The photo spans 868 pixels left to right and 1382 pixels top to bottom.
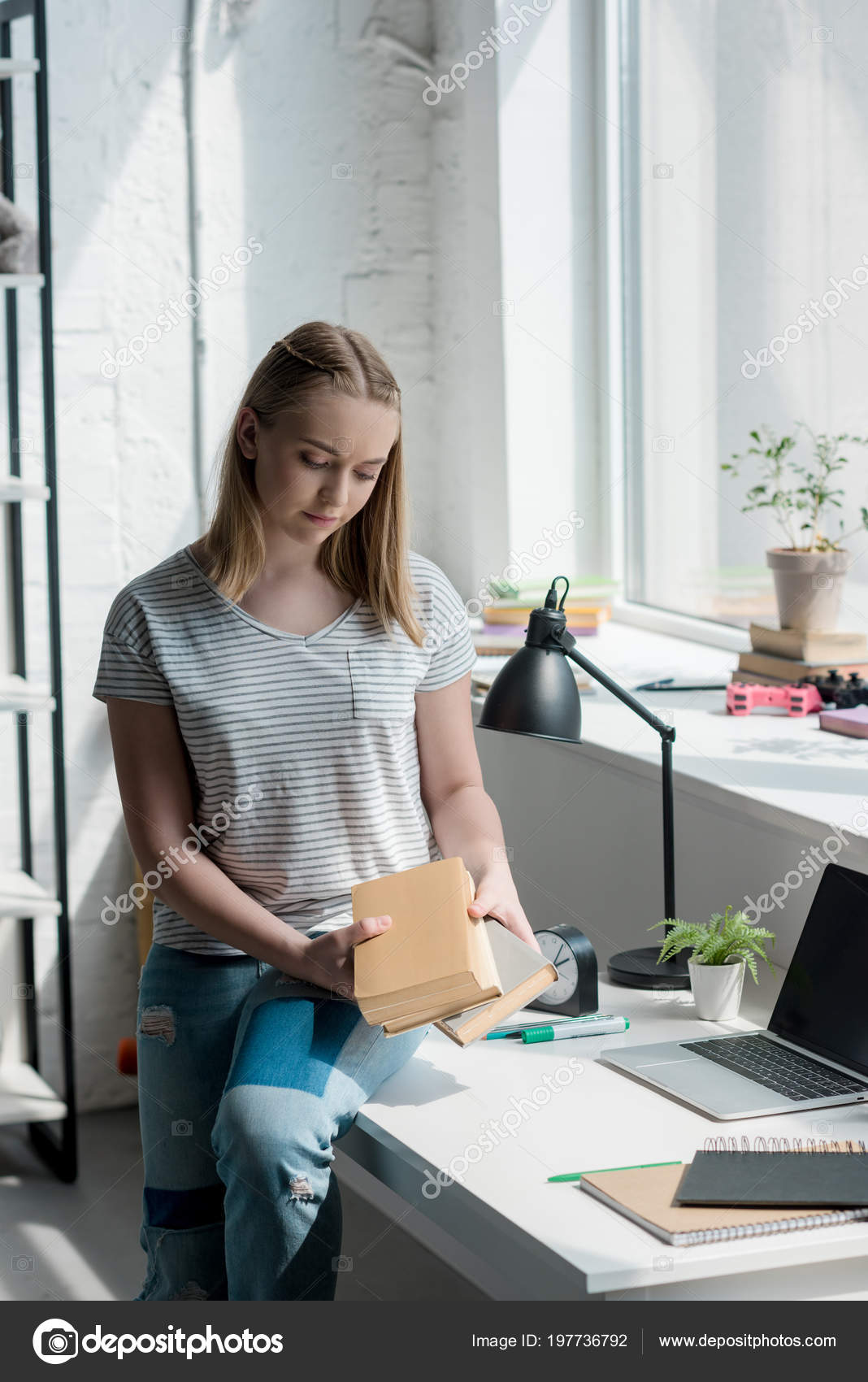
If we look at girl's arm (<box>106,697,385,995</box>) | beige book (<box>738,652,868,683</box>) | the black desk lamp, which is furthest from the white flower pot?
beige book (<box>738,652,868,683</box>)

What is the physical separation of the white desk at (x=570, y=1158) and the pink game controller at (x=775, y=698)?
624 millimetres

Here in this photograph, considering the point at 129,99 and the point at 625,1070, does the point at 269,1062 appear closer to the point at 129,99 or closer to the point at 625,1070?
the point at 625,1070

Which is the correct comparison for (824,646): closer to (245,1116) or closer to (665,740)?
(665,740)

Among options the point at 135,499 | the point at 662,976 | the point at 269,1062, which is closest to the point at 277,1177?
the point at 269,1062

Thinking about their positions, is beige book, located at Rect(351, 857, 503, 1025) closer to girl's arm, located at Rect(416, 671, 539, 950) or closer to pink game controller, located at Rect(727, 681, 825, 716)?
girl's arm, located at Rect(416, 671, 539, 950)

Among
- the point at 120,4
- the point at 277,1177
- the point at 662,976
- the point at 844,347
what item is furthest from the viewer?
the point at 120,4

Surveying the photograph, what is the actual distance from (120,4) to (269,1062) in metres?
2.27

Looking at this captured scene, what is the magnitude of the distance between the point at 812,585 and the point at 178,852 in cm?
114

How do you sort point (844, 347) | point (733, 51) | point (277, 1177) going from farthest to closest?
point (733, 51) → point (844, 347) → point (277, 1177)

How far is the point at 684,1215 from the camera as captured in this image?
42.4 inches

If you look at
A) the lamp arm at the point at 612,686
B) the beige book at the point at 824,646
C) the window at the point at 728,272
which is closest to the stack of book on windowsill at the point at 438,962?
the lamp arm at the point at 612,686

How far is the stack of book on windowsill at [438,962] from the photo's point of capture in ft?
4.25

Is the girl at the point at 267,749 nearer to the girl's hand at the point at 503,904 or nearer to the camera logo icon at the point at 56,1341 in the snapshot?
the girl's hand at the point at 503,904

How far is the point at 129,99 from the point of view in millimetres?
2797
